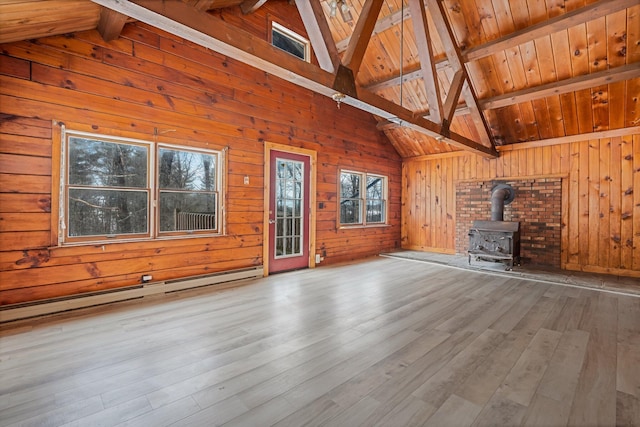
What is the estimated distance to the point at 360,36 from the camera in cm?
310

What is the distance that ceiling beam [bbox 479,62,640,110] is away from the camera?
13.6ft

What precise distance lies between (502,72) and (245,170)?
15.0 ft

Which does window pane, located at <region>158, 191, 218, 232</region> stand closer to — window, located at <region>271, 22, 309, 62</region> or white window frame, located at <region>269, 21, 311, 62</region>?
white window frame, located at <region>269, 21, 311, 62</region>

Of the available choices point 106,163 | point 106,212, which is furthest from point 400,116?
point 106,212

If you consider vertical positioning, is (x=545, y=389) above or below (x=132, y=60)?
below

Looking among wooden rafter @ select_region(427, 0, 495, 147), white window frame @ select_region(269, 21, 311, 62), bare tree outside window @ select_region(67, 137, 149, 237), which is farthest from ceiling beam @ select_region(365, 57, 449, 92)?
bare tree outside window @ select_region(67, 137, 149, 237)

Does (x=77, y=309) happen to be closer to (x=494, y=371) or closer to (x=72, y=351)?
(x=72, y=351)

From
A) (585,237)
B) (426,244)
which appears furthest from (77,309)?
(585,237)

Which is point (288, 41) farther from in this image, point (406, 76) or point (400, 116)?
point (400, 116)

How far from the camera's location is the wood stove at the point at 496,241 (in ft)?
17.2

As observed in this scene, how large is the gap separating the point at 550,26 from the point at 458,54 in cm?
114

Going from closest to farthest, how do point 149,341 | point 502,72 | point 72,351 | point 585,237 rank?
1. point 72,351
2. point 149,341
3. point 502,72
4. point 585,237

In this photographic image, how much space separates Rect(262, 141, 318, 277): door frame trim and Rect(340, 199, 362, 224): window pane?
1012mm

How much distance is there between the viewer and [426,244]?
741 cm
